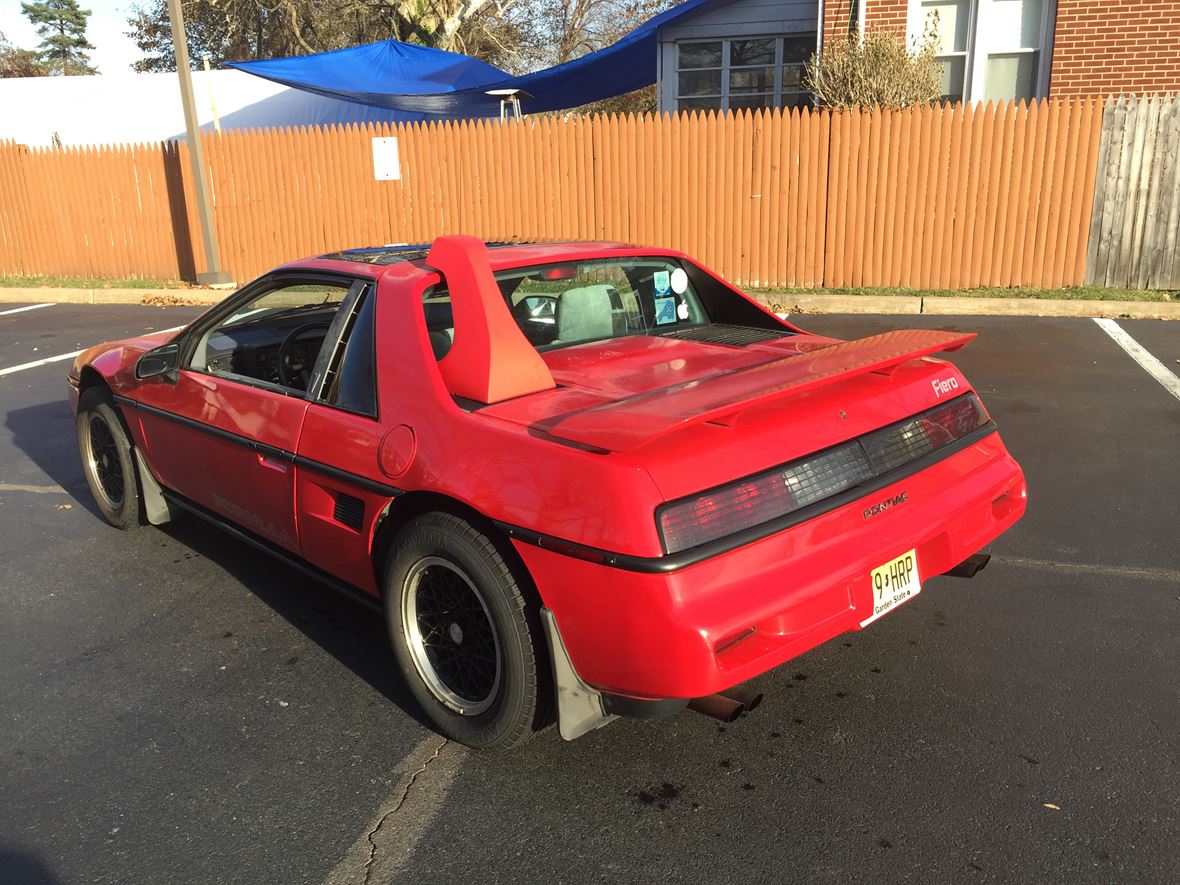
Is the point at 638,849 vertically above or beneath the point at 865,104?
beneath

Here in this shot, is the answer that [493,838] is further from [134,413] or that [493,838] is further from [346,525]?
[134,413]

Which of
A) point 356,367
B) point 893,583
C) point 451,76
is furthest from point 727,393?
point 451,76

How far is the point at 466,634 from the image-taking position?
9.49ft

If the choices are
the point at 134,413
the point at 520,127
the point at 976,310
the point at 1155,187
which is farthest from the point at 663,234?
the point at 134,413

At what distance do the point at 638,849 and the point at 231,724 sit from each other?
1448mm

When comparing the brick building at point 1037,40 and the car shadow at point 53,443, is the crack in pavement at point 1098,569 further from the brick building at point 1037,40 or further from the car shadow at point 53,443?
the brick building at point 1037,40

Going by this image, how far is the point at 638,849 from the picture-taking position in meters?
2.45

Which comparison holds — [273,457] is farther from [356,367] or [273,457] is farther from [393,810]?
[393,810]

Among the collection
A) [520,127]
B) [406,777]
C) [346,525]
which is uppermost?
[520,127]

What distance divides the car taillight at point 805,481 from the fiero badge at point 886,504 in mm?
81

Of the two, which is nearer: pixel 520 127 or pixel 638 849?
pixel 638 849

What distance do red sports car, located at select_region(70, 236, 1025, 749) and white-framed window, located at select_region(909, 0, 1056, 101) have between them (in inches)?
452

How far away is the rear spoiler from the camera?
2.40m

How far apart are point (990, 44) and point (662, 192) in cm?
531
